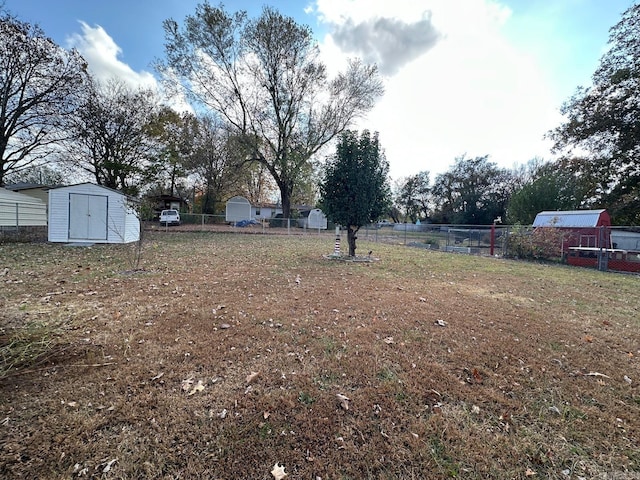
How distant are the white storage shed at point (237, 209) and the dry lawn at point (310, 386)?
25670mm

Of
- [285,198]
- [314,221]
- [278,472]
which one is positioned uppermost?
[285,198]

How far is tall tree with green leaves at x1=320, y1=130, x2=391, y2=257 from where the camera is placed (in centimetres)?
926

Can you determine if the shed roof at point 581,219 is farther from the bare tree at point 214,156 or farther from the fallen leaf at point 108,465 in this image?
the bare tree at point 214,156

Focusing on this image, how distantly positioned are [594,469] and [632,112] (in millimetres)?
22712

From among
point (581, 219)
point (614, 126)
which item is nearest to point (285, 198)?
point (581, 219)

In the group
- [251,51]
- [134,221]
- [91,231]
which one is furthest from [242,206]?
[91,231]

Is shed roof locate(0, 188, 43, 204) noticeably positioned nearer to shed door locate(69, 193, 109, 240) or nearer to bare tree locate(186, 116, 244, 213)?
shed door locate(69, 193, 109, 240)

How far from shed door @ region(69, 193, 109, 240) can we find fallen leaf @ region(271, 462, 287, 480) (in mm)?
13661

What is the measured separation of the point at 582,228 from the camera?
11.4 metres

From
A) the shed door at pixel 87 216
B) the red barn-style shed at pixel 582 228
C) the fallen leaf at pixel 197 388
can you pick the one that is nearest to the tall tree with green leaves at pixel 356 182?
the fallen leaf at pixel 197 388

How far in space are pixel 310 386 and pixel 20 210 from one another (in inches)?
856

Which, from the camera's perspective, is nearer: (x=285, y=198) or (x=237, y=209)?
(x=285, y=198)

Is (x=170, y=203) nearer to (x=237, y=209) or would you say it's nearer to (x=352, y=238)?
(x=237, y=209)

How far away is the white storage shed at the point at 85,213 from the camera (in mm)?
11211
